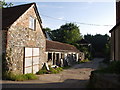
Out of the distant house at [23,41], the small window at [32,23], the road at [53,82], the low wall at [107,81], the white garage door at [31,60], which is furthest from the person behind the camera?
the small window at [32,23]

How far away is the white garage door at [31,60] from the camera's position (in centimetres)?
1348

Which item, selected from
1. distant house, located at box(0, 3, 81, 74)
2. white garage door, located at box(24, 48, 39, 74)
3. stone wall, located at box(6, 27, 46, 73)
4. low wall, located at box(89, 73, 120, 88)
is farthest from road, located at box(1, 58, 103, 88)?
low wall, located at box(89, 73, 120, 88)

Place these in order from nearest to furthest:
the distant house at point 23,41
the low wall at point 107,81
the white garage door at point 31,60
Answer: the low wall at point 107,81
the distant house at point 23,41
the white garage door at point 31,60

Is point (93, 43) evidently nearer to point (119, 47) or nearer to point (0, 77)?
point (119, 47)

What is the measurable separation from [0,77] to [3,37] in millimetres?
2809

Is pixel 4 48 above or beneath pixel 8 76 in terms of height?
above

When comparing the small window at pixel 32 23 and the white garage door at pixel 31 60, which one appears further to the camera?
the small window at pixel 32 23

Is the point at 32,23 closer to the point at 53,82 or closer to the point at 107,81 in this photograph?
the point at 53,82

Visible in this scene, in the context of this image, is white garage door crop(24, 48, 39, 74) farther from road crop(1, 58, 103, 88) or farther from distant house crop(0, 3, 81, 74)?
road crop(1, 58, 103, 88)

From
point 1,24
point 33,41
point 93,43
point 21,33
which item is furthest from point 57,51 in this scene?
point 93,43

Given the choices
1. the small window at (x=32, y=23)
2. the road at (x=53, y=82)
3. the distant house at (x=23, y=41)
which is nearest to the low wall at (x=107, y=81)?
the road at (x=53, y=82)

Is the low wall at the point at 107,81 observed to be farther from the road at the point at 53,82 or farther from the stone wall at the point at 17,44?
the stone wall at the point at 17,44

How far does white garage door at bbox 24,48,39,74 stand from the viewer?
13.5 metres

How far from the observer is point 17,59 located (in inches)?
483
